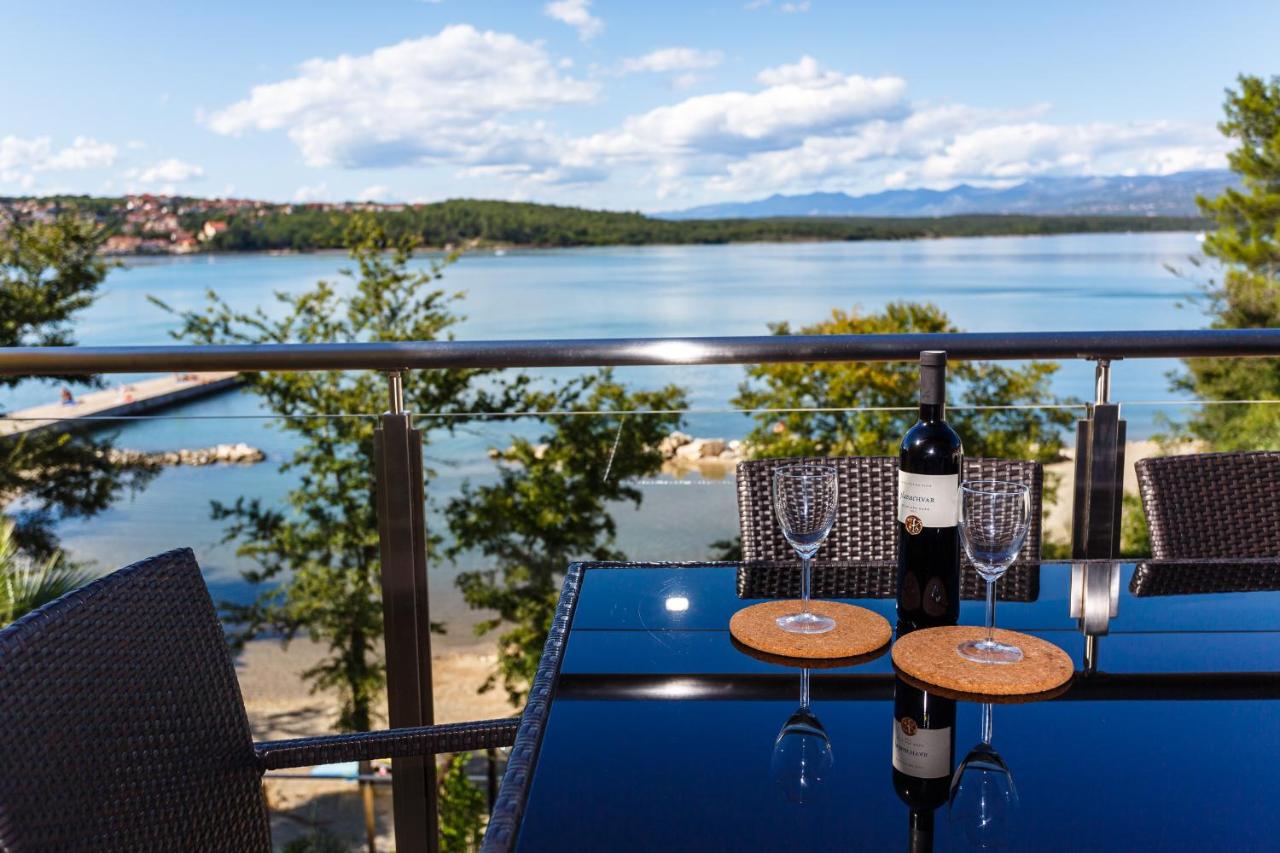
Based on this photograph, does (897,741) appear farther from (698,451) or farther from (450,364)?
(698,451)

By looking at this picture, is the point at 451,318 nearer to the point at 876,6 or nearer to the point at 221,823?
the point at 221,823

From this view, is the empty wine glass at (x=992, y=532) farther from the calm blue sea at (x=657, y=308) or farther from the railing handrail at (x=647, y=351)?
the calm blue sea at (x=657, y=308)

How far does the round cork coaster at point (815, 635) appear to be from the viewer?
1.33 meters

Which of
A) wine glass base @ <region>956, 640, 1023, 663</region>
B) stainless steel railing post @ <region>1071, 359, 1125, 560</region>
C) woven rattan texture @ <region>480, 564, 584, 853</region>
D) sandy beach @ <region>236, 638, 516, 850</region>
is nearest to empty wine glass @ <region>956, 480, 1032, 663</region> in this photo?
wine glass base @ <region>956, 640, 1023, 663</region>

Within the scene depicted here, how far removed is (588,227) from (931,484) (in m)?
13.2

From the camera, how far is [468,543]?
3.07 metres

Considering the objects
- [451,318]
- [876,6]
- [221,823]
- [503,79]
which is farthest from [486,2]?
[221,823]

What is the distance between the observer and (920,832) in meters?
0.91

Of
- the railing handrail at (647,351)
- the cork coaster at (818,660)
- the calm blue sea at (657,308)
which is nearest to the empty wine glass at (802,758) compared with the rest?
the cork coaster at (818,660)

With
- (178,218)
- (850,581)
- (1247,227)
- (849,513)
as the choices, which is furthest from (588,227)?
(850,581)

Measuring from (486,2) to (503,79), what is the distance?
93.0 inches

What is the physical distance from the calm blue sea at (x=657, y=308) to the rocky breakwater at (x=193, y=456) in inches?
1.6

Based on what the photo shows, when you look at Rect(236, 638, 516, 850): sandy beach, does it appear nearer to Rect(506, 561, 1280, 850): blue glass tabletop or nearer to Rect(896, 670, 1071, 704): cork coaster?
Rect(506, 561, 1280, 850): blue glass tabletop

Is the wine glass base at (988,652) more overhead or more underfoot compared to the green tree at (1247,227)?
more underfoot
